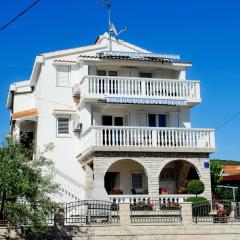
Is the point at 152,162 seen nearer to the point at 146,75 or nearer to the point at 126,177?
the point at 126,177

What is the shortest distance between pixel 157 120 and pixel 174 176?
3741 millimetres

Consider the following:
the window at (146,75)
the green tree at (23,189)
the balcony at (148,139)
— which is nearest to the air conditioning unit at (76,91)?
the balcony at (148,139)

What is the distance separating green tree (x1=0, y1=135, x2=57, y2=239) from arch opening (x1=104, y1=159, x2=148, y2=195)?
1095 centimetres

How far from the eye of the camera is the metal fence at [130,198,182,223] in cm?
2359

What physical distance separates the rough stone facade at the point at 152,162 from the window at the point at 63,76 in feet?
19.8

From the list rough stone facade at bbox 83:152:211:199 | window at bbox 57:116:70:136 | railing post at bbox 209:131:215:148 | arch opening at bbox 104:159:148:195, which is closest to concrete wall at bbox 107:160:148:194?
arch opening at bbox 104:159:148:195

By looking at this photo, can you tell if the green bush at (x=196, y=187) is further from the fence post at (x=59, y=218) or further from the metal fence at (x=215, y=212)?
the fence post at (x=59, y=218)

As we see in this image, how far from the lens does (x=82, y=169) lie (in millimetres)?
30625

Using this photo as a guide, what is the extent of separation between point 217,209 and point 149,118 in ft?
30.4

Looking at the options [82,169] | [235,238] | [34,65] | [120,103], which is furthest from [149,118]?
[235,238]

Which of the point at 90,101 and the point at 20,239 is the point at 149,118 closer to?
the point at 90,101

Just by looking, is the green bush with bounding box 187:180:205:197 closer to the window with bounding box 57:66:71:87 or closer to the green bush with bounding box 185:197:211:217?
the green bush with bounding box 185:197:211:217

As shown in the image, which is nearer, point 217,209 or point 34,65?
point 217,209

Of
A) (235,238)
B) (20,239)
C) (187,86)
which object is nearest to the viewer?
(20,239)
